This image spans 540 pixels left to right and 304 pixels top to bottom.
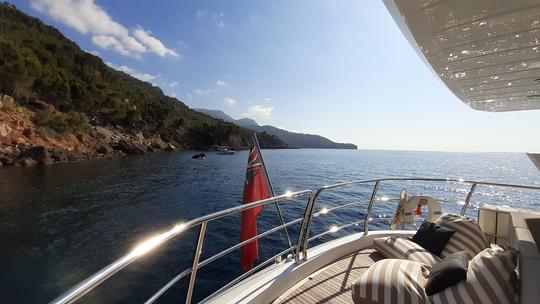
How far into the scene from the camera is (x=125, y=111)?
6222 centimetres

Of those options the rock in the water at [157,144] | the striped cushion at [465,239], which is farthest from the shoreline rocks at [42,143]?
the striped cushion at [465,239]

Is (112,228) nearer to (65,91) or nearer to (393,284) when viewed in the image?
(393,284)

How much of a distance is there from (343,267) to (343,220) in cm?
1161

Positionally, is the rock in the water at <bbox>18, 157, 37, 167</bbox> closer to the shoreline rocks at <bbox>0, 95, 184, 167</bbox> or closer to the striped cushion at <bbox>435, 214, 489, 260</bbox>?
the shoreline rocks at <bbox>0, 95, 184, 167</bbox>

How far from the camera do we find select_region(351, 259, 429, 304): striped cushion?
199 cm

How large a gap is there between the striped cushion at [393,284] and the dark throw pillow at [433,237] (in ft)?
3.12

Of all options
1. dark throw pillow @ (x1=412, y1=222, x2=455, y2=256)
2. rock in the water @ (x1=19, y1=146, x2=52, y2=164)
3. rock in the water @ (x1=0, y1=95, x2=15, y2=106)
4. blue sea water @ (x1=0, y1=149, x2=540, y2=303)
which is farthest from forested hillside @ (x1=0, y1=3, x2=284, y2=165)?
dark throw pillow @ (x1=412, y1=222, x2=455, y2=256)

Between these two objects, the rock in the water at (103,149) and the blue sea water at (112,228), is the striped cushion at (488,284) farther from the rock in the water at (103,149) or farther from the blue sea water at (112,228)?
the rock in the water at (103,149)

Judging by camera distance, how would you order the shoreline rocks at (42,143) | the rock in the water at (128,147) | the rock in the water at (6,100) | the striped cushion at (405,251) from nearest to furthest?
1. the striped cushion at (405,251)
2. the shoreline rocks at (42,143)
3. the rock in the water at (6,100)
4. the rock in the water at (128,147)

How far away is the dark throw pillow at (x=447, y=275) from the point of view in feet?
6.15

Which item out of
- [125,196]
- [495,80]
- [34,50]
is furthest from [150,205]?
[34,50]

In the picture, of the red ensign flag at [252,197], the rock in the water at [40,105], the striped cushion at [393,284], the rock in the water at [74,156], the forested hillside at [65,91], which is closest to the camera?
the striped cushion at [393,284]

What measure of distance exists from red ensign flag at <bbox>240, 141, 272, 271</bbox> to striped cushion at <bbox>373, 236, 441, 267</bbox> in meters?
1.68

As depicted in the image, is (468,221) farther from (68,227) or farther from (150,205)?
(150,205)
